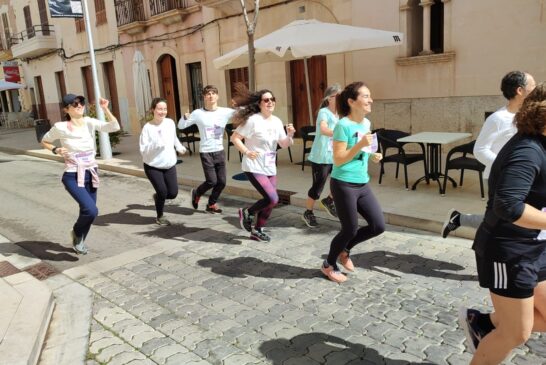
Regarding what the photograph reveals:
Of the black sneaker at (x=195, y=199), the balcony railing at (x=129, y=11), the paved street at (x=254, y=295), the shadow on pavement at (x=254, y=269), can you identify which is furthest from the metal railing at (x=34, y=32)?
the shadow on pavement at (x=254, y=269)

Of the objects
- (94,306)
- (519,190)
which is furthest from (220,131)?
(519,190)

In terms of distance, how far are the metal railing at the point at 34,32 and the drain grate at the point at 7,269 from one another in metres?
22.4

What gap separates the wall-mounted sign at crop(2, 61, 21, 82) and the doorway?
52.3 ft

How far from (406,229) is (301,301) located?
222 cm

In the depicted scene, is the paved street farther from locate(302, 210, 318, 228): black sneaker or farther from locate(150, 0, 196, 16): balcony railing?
locate(150, 0, 196, 16): balcony railing

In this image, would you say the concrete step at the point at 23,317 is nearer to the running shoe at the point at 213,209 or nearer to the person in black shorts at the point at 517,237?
the running shoe at the point at 213,209

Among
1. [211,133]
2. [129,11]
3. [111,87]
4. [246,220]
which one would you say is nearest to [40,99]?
[111,87]

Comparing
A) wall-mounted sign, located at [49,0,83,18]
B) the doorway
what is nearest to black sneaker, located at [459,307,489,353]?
wall-mounted sign, located at [49,0,83,18]

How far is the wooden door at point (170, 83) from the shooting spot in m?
17.5

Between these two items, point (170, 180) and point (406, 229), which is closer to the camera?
point (406, 229)

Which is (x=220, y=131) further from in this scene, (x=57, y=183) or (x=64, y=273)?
(x=57, y=183)

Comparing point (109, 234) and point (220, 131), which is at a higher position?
point (220, 131)

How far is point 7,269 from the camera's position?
16.4 ft

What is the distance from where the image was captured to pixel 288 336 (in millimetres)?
3330
